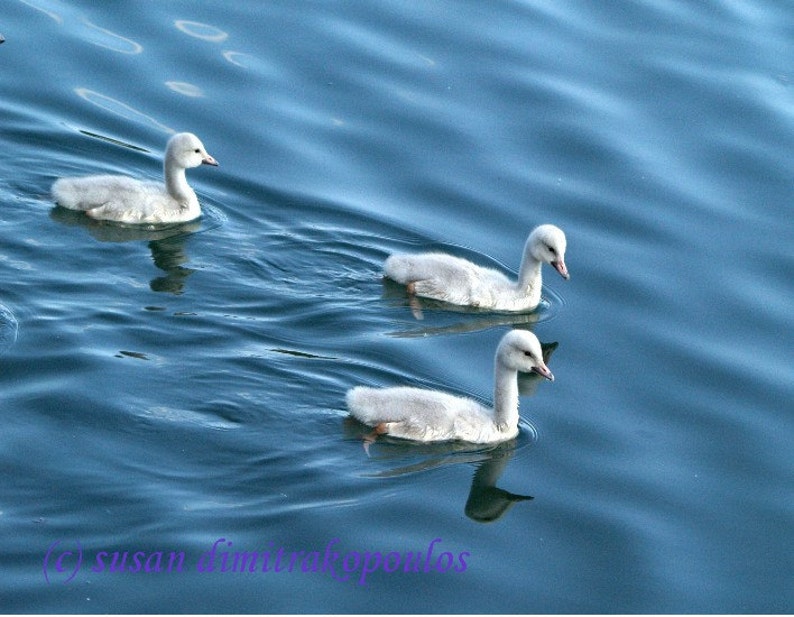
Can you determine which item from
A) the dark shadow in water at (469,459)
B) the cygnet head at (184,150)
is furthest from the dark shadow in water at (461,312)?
the cygnet head at (184,150)

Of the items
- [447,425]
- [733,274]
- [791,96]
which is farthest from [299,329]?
[791,96]

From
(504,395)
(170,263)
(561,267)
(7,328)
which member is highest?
(561,267)

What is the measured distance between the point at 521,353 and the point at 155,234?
12.6 feet

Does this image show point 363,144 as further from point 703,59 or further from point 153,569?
point 153,569

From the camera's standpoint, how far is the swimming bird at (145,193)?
44.2ft

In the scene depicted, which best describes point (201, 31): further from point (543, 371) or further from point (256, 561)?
point (256, 561)

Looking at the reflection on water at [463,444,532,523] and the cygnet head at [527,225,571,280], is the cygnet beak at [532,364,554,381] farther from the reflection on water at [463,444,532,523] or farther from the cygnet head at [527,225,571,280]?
the cygnet head at [527,225,571,280]

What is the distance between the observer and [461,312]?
1315 cm

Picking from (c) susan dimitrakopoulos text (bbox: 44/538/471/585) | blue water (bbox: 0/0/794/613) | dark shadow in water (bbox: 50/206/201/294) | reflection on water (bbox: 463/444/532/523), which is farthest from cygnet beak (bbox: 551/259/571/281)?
(c) susan dimitrakopoulos text (bbox: 44/538/471/585)

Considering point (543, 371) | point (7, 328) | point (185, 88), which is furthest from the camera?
point (185, 88)

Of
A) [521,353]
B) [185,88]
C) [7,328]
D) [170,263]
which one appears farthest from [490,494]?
[185,88]

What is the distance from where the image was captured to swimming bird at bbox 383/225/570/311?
1309cm

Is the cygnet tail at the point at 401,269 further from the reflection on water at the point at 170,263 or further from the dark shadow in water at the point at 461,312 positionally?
the reflection on water at the point at 170,263

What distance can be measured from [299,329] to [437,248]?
197 centimetres
